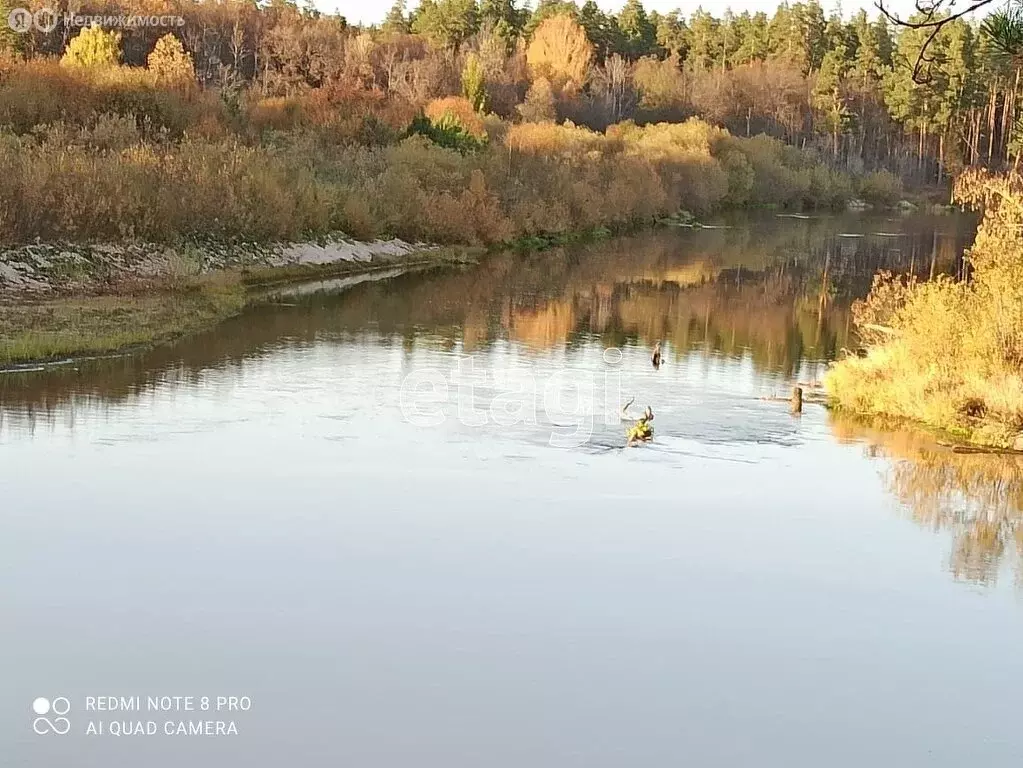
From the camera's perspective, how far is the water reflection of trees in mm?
24688

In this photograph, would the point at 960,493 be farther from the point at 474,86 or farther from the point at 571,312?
the point at 474,86

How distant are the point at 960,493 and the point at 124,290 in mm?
19871

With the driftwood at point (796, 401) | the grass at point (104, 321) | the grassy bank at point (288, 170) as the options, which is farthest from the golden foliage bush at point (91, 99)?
the driftwood at point (796, 401)

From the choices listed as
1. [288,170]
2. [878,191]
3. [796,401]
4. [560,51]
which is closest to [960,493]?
[796,401]

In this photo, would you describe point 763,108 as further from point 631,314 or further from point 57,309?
point 57,309

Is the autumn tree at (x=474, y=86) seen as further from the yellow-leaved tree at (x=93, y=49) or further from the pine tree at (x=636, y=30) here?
the pine tree at (x=636, y=30)

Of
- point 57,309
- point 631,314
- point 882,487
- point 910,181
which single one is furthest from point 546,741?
point 910,181

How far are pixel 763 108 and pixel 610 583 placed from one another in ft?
354

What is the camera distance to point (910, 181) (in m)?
113

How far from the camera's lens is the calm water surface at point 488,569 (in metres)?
11.0

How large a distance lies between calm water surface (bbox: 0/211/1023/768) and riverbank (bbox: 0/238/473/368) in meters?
1.35

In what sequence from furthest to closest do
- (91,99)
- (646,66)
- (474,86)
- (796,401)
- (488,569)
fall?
(646,66), (474,86), (91,99), (796,401), (488,569)

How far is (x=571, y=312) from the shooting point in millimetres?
36469

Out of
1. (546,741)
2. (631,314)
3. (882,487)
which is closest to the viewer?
(546,741)
